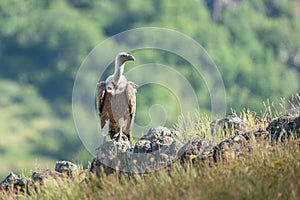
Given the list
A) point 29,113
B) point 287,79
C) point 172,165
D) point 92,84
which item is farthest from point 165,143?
point 287,79

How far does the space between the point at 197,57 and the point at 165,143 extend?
7568 centimetres

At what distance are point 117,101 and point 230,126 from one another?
2.74 meters

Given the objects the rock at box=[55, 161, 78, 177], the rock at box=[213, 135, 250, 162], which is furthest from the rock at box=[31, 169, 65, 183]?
the rock at box=[213, 135, 250, 162]

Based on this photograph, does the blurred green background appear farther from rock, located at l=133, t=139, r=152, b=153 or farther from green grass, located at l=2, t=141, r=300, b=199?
green grass, located at l=2, t=141, r=300, b=199

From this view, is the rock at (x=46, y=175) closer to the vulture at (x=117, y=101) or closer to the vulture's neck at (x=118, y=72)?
the vulture at (x=117, y=101)

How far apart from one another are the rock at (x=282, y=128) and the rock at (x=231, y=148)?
1.41 ft

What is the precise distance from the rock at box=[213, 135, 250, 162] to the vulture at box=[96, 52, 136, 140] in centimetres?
375

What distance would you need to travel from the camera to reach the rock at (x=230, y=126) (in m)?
13.6

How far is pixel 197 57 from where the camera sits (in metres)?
88.2

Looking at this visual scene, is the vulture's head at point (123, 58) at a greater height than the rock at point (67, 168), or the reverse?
the vulture's head at point (123, 58)

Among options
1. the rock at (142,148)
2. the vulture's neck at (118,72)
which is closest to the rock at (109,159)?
the rock at (142,148)

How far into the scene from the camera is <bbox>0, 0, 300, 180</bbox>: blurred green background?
283ft

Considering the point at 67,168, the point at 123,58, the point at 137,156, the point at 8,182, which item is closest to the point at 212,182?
the point at 137,156

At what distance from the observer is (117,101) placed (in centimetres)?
1606
